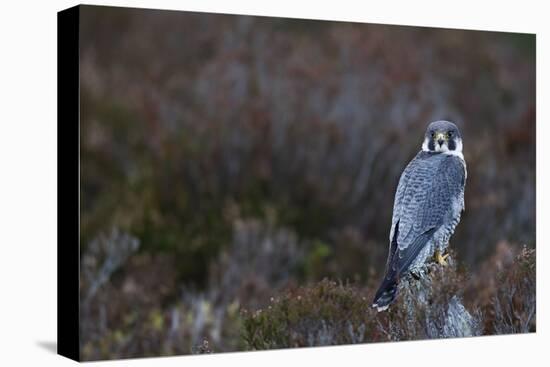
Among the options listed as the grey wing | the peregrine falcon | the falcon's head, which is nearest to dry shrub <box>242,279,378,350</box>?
the peregrine falcon

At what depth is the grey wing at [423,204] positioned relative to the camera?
21.5 ft

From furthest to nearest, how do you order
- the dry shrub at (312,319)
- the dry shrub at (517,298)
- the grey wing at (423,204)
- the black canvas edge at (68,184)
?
the dry shrub at (517,298) → the dry shrub at (312,319) → the grey wing at (423,204) → the black canvas edge at (68,184)

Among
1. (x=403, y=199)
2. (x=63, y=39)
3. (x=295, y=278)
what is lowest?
(x=295, y=278)

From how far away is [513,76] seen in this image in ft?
37.4

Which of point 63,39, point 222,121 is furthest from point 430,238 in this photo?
point 222,121

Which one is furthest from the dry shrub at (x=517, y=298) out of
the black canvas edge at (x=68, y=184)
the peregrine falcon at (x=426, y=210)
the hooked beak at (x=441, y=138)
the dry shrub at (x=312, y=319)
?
the black canvas edge at (x=68, y=184)

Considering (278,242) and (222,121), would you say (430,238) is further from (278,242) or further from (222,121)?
(222,121)

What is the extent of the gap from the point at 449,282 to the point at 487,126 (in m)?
4.30

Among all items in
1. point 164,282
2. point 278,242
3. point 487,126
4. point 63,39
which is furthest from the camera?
point 487,126

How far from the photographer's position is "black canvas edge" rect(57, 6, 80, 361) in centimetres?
623

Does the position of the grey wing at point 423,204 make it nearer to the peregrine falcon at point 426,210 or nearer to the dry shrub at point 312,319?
the peregrine falcon at point 426,210

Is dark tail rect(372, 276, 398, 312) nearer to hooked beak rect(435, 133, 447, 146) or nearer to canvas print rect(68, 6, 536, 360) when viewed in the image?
canvas print rect(68, 6, 536, 360)

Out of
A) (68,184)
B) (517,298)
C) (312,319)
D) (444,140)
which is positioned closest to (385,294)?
(312,319)

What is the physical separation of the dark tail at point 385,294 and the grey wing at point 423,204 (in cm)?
9
